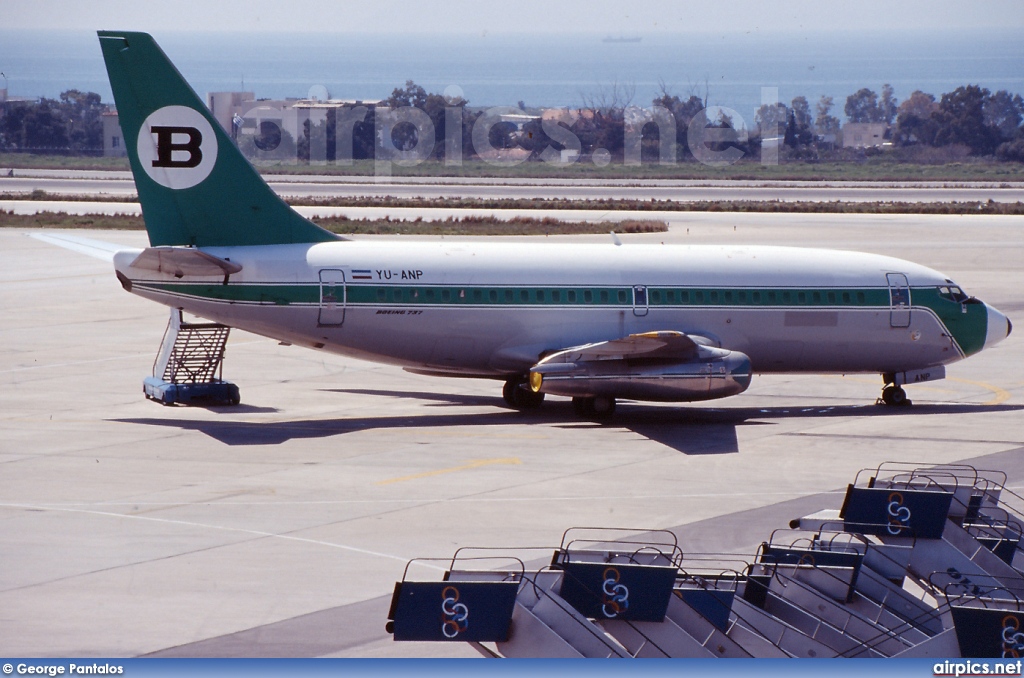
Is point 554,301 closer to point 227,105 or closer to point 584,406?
point 584,406

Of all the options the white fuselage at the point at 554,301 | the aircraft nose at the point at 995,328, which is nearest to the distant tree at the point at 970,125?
the aircraft nose at the point at 995,328

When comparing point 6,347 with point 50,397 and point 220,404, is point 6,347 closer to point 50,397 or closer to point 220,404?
point 50,397

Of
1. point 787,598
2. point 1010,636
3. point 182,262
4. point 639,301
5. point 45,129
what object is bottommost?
point 787,598

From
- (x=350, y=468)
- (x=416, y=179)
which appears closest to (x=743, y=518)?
(x=350, y=468)

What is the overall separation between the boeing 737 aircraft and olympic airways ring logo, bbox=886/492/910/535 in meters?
Result: 15.0

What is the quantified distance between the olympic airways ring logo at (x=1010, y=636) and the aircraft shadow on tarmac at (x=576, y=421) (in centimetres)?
1694

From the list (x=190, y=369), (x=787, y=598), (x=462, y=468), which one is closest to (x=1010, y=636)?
(x=787, y=598)

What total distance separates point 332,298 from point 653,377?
26.4 ft

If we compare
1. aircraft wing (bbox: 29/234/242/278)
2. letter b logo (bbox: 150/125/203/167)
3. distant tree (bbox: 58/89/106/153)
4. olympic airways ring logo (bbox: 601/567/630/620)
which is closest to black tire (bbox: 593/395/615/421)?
aircraft wing (bbox: 29/234/242/278)

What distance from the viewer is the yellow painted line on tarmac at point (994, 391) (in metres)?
37.6

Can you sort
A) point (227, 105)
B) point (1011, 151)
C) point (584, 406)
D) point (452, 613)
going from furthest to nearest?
point (1011, 151), point (227, 105), point (584, 406), point (452, 613)

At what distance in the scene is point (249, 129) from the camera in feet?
617

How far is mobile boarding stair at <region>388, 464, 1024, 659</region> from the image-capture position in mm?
12570

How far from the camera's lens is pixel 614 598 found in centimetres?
1318
